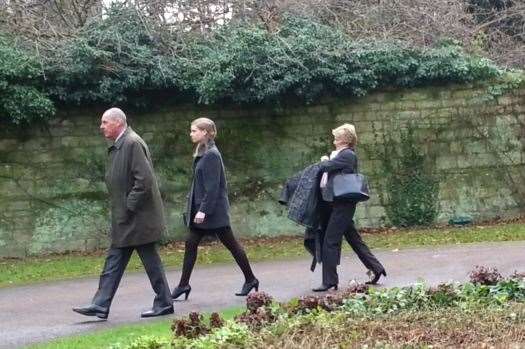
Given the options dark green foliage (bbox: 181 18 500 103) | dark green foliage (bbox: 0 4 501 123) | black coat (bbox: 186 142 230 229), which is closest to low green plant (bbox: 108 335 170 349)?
black coat (bbox: 186 142 230 229)

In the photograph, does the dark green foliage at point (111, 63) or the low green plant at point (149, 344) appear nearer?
the low green plant at point (149, 344)

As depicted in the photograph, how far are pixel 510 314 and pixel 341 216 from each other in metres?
2.79

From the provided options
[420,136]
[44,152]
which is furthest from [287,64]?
[44,152]

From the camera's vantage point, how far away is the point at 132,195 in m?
7.49

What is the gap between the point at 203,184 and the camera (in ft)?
27.1

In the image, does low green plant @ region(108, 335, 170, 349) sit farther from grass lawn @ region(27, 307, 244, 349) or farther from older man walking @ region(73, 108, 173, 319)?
older man walking @ region(73, 108, 173, 319)

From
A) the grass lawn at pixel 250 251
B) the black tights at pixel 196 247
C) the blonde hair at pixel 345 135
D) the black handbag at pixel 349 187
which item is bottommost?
the grass lawn at pixel 250 251

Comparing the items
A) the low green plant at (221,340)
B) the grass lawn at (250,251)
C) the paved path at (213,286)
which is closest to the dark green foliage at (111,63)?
the grass lawn at (250,251)

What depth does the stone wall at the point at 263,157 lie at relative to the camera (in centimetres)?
1355

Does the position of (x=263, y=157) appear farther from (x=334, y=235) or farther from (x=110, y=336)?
(x=110, y=336)

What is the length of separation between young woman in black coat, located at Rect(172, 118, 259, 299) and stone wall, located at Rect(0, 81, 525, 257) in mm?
5676

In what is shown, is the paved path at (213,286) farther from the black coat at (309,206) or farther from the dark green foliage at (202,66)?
the dark green foliage at (202,66)

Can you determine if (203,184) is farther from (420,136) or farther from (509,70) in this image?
(509,70)

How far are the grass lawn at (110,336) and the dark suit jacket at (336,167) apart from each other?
176cm
